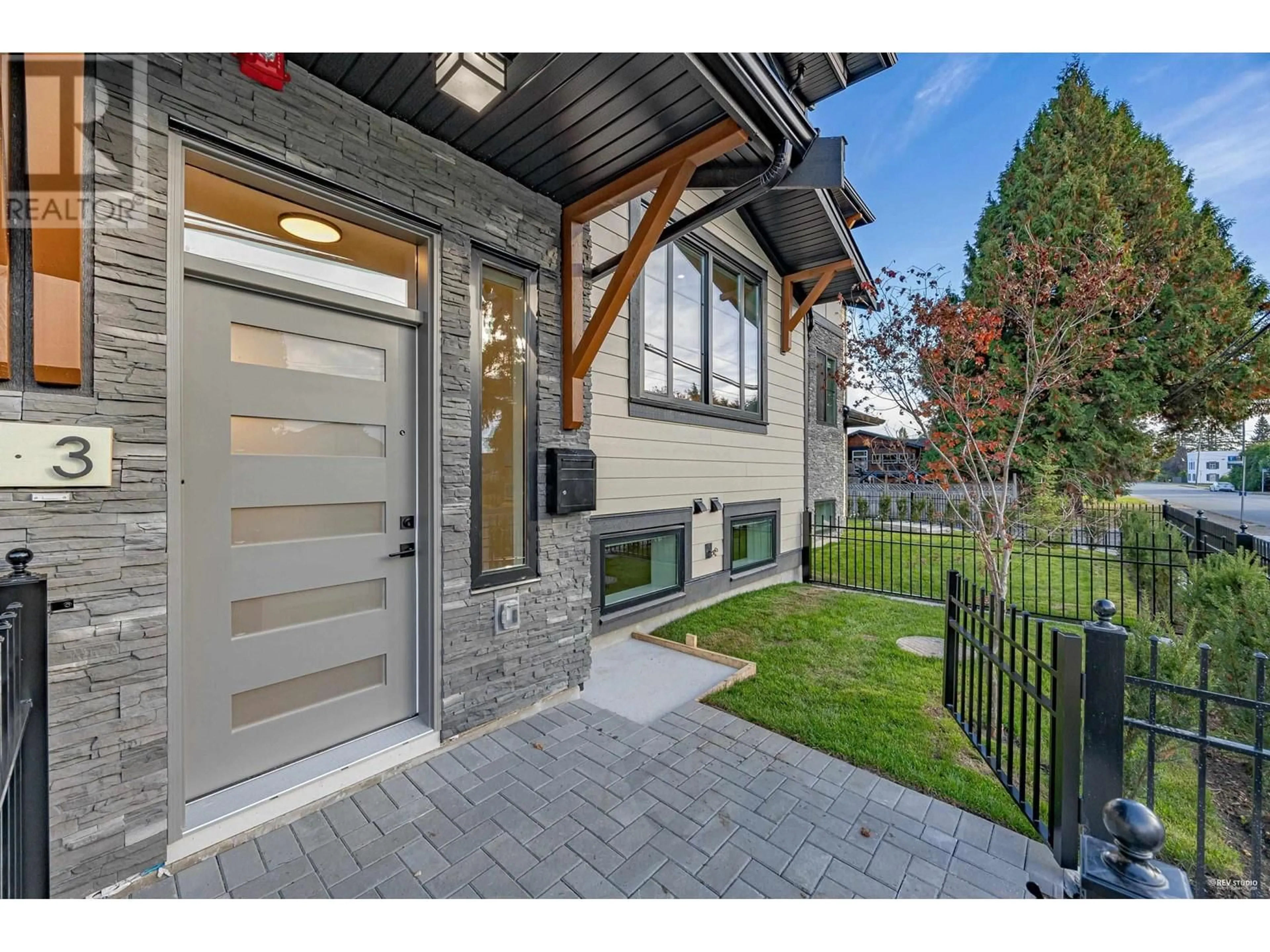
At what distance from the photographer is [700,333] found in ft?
18.3

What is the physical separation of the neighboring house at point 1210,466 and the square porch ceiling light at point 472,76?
35.0m

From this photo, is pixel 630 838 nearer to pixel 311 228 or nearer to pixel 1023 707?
pixel 1023 707

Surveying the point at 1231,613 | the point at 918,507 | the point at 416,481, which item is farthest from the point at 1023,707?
the point at 918,507

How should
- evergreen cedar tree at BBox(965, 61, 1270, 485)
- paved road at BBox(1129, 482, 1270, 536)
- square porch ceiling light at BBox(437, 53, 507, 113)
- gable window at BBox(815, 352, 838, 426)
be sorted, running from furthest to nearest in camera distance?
1. evergreen cedar tree at BBox(965, 61, 1270, 485)
2. paved road at BBox(1129, 482, 1270, 536)
3. gable window at BBox(815, 352, 838, 426)
4. square porch ceiling light at BBox(437, 53, 507, 113)

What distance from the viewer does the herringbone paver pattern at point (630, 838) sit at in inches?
73.9

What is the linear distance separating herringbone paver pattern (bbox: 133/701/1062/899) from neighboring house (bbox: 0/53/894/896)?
0.27m

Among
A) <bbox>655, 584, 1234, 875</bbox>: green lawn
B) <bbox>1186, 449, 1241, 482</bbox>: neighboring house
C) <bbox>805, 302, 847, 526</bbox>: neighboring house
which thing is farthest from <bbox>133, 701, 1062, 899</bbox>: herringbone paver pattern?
<bbox>1186, 449, 1241, 482</bbox>: neighboring house

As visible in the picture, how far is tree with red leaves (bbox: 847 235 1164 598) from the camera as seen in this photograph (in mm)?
4172

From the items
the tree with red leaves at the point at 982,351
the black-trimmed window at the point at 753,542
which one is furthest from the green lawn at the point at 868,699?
the tree with red leaves at the point at 982,351

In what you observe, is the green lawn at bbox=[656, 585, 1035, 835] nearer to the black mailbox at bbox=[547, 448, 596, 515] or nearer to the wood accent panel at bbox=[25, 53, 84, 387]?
the black mailbox at bbox=[547, 448, 596, 515]

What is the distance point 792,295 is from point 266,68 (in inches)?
257

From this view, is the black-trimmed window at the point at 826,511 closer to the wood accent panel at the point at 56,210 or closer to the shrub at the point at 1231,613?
the shrub at the point at 1231,613

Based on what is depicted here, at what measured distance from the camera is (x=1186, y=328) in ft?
40.4
